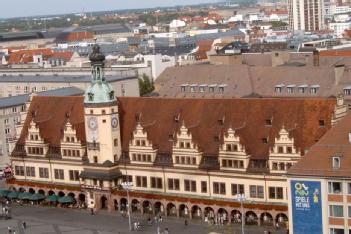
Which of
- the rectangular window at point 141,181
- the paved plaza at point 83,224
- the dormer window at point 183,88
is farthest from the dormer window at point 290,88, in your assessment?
the paved plaza at point 83,224

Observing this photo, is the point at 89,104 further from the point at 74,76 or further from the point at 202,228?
the point at 74,76

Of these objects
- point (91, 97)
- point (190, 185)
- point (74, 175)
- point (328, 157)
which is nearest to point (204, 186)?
point (190, 185)

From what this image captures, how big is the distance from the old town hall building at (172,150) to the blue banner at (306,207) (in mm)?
16767

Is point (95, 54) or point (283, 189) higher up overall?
point (95, 54)

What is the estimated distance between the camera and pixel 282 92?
151500mm

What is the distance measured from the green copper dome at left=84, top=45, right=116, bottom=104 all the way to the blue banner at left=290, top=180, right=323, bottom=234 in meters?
40.8

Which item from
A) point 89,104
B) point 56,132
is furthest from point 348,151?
point 56,132

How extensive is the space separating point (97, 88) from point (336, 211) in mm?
46409

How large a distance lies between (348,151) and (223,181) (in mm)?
27343

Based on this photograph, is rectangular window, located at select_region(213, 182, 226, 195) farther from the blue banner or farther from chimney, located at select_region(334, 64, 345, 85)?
chimney, located at select_region(334, 64, 345, 85)

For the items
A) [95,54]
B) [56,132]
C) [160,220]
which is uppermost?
[95,54]

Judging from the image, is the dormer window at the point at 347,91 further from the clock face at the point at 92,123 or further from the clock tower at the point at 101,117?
the clock face at the point at 92,123

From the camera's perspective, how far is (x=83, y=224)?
11806 centimetres

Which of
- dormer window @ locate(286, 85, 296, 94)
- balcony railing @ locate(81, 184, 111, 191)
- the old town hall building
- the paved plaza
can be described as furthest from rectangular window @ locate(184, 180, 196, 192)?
dormer window @ locate(286, 85, 296, 94)
